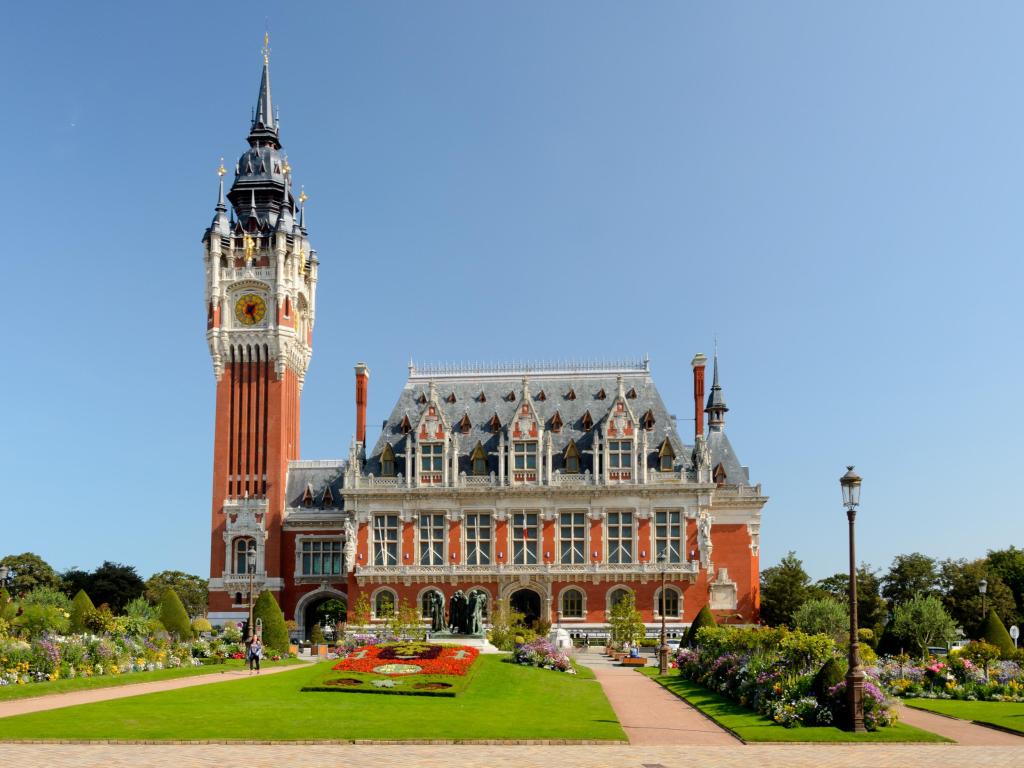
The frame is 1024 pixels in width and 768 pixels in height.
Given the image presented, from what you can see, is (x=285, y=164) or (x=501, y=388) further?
(x=285, y=164)

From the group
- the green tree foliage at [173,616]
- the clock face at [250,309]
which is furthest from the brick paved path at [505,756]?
the clock face at [250,309]

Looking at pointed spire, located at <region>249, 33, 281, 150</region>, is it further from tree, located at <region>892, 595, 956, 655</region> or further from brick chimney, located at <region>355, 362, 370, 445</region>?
tree, located at <region>892, 595, 956, 655</region>

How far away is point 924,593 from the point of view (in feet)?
280

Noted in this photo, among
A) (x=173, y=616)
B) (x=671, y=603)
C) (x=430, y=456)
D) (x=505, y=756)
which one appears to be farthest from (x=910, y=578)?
(x=505, y=756)

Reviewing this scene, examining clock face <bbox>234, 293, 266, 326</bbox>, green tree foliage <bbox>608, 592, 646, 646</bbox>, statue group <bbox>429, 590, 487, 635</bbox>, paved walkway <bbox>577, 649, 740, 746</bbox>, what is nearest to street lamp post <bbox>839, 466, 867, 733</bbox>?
paved walkway <bbox>577, 649, 740, 746</bbox>

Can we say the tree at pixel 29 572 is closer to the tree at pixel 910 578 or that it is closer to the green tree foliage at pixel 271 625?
the green tree foliage at pixel 271 625

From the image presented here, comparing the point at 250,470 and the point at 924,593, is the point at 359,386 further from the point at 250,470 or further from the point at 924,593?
the point at 924,593

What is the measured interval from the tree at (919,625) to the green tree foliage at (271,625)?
1220 inches

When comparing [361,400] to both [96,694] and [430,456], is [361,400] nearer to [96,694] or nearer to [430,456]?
[430,456]

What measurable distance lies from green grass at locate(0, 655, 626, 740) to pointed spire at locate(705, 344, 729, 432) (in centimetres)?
4907

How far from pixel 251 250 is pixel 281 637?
3622cm

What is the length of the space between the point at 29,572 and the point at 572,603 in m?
60.5

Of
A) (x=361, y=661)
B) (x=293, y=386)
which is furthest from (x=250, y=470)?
(x=361, y=661)

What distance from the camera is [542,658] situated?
44031 mm
